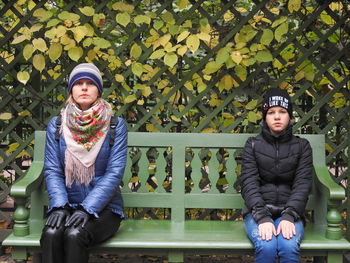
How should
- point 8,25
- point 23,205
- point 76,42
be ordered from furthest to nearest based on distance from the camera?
point 8,25
point 76,42
point 23,205

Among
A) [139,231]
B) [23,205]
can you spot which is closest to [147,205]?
[139,231]

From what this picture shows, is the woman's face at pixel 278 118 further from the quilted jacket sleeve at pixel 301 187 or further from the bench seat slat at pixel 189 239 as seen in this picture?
the bench seat slat at pixel 189 239

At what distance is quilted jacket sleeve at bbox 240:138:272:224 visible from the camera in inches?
135

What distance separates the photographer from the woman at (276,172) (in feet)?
11.4

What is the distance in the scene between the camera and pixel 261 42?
4125 mm

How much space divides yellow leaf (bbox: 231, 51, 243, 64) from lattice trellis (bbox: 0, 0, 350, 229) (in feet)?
0.12

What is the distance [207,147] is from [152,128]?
0.60 meters

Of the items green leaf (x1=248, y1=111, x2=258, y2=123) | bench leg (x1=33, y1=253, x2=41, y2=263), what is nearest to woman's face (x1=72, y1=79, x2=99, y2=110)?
bench leg (x1=33, y1=253, x2=41, y2=263)

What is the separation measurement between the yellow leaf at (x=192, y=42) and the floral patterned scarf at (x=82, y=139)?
0.90 metres

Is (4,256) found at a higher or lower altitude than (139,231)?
lower

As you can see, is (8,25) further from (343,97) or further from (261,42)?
(343,97)

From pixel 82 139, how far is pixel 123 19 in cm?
108

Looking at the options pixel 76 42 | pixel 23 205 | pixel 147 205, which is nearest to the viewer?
pixel 23 205

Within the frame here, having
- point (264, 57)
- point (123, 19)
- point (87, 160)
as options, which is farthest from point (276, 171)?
point (123, 19)
